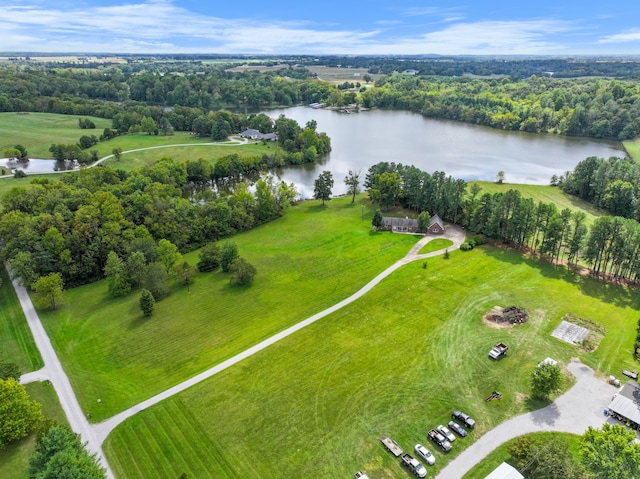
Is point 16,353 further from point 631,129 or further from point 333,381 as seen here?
point 631,129

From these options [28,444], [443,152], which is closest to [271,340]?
[28,444]

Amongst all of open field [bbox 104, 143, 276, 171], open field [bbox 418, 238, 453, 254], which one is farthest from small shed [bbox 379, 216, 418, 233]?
open field [bbox 104, 143, 276, 171]

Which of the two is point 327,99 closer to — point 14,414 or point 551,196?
point 551,196

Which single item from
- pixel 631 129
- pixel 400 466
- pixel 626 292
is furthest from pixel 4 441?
pixel 631 129

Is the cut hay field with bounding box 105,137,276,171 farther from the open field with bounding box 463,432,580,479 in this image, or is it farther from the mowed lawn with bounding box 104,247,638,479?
the open field with bounding box 463,432,580,479

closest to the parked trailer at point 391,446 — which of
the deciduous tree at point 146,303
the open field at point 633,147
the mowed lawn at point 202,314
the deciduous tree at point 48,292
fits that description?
the mowed lawn at point 202,314

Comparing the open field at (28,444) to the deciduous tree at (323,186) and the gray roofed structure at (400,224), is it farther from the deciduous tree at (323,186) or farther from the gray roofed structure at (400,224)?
the deciduous tree at (323,186)
